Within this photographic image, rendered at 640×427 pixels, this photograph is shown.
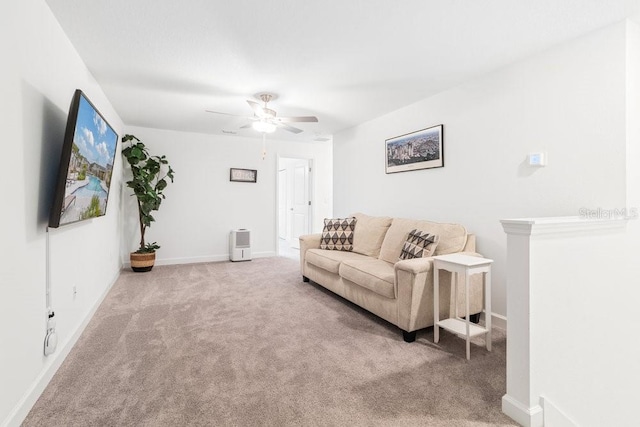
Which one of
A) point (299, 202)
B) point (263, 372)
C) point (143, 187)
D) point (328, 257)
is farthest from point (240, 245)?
point (263, 372)

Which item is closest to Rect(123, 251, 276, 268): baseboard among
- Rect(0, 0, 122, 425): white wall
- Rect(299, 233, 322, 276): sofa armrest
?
Rect(299, 233, 322, 276): sofa armrest

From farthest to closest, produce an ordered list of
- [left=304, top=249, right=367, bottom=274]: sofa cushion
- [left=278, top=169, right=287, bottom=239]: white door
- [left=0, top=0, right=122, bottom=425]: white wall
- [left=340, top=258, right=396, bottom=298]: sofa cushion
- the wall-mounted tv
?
[left=278, top=169, right=287, bottom=239]: white door
[left=304, top=249, right=367, bottom=274]: sofa cushion
[left=340, top=258, right=396, bottom=298]: sofa cushion
the wall-mounted tv
[left=0, top=0, right=122, bottom=425]: white wall

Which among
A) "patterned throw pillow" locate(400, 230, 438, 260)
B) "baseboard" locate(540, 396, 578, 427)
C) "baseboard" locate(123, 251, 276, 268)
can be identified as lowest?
"baseboard" locate(540, 396, 578, 427)

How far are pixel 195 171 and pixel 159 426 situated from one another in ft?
15.3

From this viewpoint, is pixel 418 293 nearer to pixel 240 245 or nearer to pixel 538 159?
pixel 538 159

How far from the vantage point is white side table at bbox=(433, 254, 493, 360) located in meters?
2.32

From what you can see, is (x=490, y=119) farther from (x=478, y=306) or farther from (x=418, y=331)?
(x=418, y=331)

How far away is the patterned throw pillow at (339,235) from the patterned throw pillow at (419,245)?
110 cm

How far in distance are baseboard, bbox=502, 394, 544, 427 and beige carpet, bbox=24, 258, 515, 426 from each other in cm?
5

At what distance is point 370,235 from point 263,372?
2.25 meters

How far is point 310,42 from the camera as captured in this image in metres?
2.43

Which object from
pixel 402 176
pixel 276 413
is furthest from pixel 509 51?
pixel 276 413

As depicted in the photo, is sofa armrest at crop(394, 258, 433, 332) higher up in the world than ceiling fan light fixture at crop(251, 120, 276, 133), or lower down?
lower down

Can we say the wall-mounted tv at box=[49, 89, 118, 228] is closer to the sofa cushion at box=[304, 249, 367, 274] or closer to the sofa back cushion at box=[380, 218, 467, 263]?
the sofa cushion at box=[304, 249, 367, 274]
